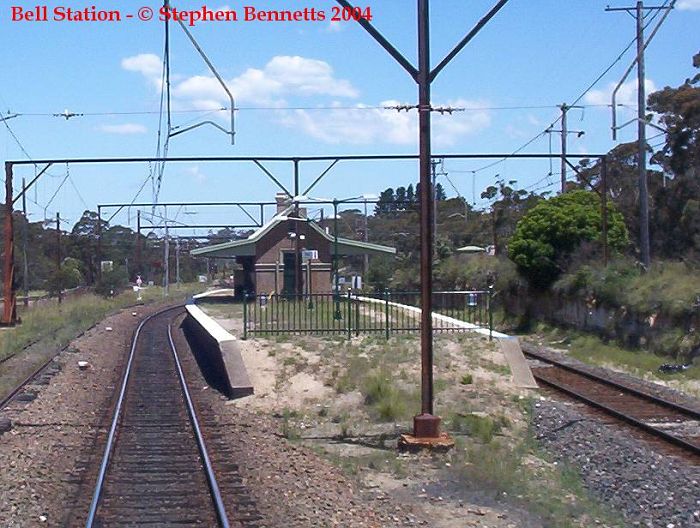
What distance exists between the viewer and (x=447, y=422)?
16.3 meters

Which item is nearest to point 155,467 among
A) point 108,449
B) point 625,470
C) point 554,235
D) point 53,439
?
point 108,449

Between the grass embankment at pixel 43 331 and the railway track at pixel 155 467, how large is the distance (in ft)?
10.5

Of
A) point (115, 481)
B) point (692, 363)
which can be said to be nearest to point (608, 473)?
point (115, 481)

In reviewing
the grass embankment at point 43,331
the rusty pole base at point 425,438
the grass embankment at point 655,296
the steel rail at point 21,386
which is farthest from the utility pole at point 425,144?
the grass embankment at point 655,296

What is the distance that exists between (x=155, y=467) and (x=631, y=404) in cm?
1035

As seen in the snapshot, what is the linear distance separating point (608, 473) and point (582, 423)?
3.71m

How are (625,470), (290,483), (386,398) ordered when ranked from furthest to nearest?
(386,398), (625,470), (290,483)

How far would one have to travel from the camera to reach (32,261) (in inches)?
3312

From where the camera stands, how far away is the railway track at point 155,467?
1084 centimetres

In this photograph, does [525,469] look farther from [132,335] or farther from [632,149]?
[632,149]

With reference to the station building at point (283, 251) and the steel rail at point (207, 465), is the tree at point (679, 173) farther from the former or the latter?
the steel rail at point (207, 465)

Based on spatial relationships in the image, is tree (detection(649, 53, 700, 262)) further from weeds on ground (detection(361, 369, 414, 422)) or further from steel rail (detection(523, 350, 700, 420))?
weeds on ground (detection(361, 369, 414, 422))

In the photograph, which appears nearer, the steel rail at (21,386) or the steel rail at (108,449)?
the steel rail at (108,449)

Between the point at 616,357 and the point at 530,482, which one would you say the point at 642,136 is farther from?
the point at 530,482
